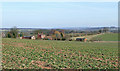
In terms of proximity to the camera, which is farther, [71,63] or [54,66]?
[71,63]

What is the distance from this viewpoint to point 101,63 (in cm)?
1444

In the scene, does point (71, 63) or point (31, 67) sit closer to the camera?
point (31, 67)

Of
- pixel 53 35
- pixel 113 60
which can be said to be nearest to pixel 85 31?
pixel 53 35

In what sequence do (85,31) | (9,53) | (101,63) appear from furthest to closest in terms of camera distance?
(85,31)
(9,53)
(101,63)

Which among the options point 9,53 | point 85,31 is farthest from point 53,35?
point 9,53

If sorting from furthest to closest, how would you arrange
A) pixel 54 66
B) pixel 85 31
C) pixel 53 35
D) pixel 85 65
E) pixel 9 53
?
pixel 85 31
pixel 53 35
pixel 9 53
pixel 85 65
pixel 54 66

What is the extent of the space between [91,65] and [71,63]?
1.41 meters

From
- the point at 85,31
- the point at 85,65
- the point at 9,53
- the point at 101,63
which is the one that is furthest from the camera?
the point at 85,31

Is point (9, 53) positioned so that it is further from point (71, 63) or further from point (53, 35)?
point (53, 35)

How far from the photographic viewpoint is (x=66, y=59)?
14.7 meters

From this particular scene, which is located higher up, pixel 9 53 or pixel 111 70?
pixel 9 53

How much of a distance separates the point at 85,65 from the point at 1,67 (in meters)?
5.61

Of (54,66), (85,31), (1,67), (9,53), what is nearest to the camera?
(1,67)

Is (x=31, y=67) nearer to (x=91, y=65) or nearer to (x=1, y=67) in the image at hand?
(x=1, y=67)
